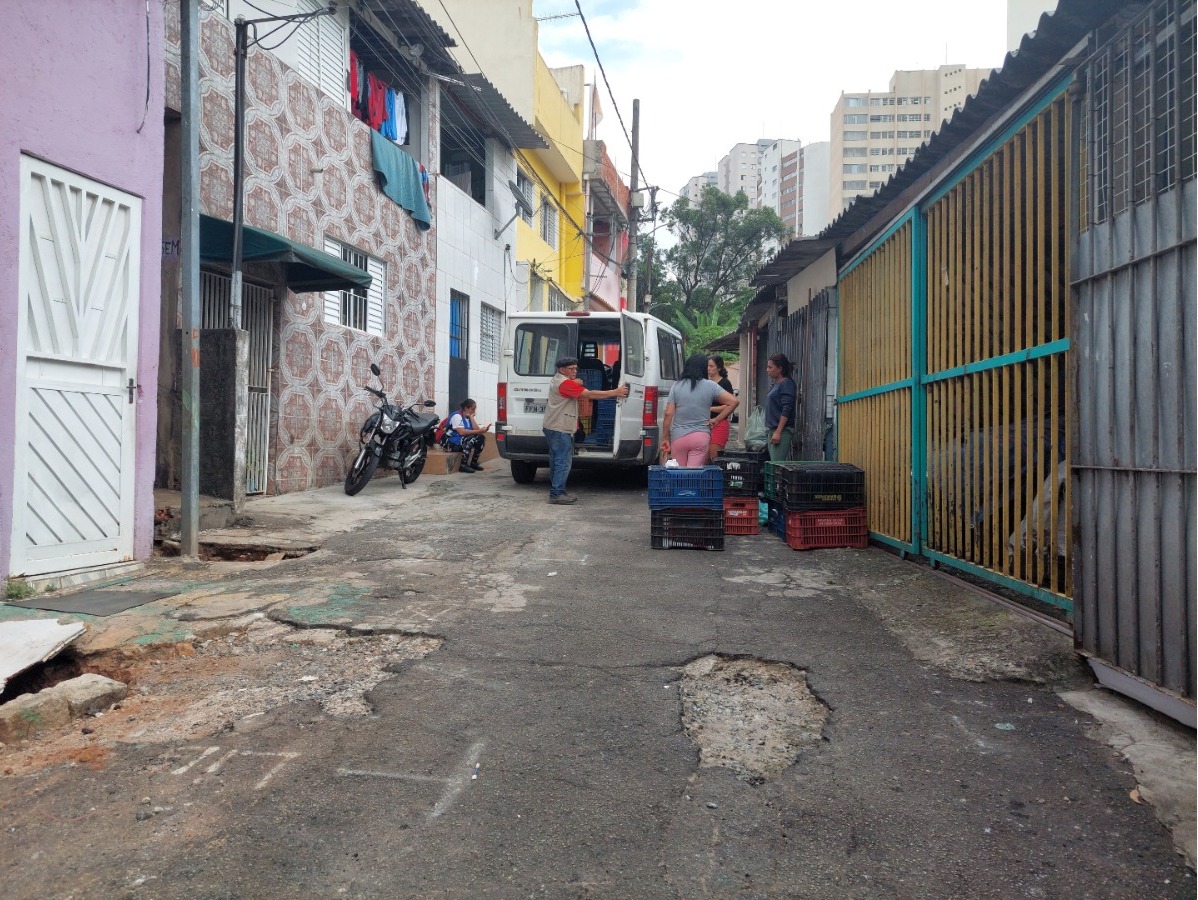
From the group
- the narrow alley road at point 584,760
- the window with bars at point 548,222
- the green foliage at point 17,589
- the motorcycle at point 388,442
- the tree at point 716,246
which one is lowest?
the narrow alley road at point 584,760

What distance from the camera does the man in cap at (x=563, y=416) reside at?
9477 millimetres

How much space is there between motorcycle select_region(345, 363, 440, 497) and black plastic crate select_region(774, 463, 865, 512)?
4.61m

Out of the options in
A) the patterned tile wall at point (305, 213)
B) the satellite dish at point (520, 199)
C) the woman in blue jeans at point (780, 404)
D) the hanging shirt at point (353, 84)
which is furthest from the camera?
the satellite dish at point (520, 199)

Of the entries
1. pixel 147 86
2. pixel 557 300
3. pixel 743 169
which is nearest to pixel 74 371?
pixel 147 86

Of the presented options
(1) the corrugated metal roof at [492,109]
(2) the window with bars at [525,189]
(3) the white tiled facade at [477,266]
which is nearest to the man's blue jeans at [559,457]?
(3) the white tiled facade at [477,266]

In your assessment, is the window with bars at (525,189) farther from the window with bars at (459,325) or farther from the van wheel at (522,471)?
the van wheel at (522,471)

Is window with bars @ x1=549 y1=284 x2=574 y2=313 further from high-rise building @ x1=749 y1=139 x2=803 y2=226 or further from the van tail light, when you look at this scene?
high-rise building @ x1=749 y1=139 x2=803 y2=226

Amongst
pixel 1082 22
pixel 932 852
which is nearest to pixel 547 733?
pixel 932 852

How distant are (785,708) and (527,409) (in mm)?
7467

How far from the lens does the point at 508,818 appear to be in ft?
8.45

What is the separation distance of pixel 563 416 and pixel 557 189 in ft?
45.1

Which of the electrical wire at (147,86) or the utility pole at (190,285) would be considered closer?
the electrical wire at (147,86)

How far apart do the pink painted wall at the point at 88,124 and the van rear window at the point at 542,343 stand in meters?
5.17

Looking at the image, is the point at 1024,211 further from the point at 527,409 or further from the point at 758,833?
the point at 527,409
